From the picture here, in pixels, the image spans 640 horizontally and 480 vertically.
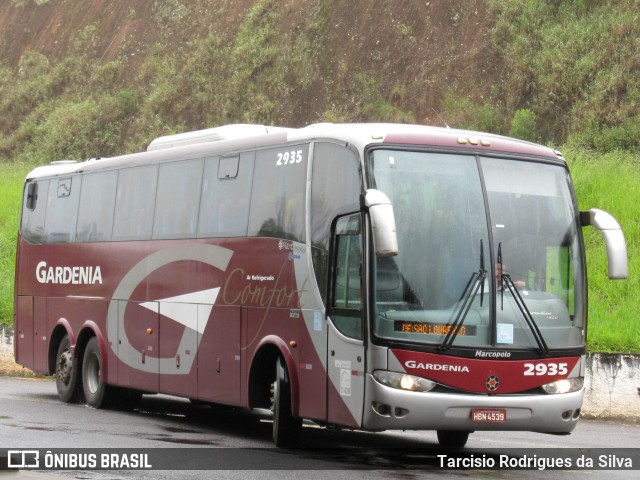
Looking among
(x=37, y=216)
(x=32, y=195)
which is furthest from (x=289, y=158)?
(x=32, y=195)

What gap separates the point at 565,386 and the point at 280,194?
3.78 meters

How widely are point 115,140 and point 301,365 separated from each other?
34.3 meters

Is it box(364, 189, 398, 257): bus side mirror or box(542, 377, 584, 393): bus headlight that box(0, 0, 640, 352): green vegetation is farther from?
box(364, 189, 398, 257): bus side mirror

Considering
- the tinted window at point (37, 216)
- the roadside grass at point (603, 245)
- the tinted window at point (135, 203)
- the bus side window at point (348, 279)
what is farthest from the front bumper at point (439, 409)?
the tinted window at point (37, 216)

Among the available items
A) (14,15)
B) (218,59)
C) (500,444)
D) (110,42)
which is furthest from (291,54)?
(500,444)

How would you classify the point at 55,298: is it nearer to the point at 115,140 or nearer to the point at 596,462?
the point at 596,462

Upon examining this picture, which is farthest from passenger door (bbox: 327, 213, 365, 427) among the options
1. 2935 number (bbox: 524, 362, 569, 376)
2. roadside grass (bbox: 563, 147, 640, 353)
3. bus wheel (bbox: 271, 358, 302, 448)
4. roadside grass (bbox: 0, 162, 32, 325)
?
roadside grass (bbox: 0, 162, 32, 325)

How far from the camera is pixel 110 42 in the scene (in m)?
51.0

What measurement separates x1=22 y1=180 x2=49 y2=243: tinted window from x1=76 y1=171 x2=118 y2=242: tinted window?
4.97 ft

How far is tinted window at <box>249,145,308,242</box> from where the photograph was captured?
13.5 metres

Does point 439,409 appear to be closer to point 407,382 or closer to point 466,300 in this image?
point 407,382

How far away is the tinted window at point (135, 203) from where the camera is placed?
1722 cm

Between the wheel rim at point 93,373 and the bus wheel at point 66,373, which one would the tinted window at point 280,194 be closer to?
the wheel rim at point 93,373

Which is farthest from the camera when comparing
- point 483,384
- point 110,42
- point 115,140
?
point 110,42
